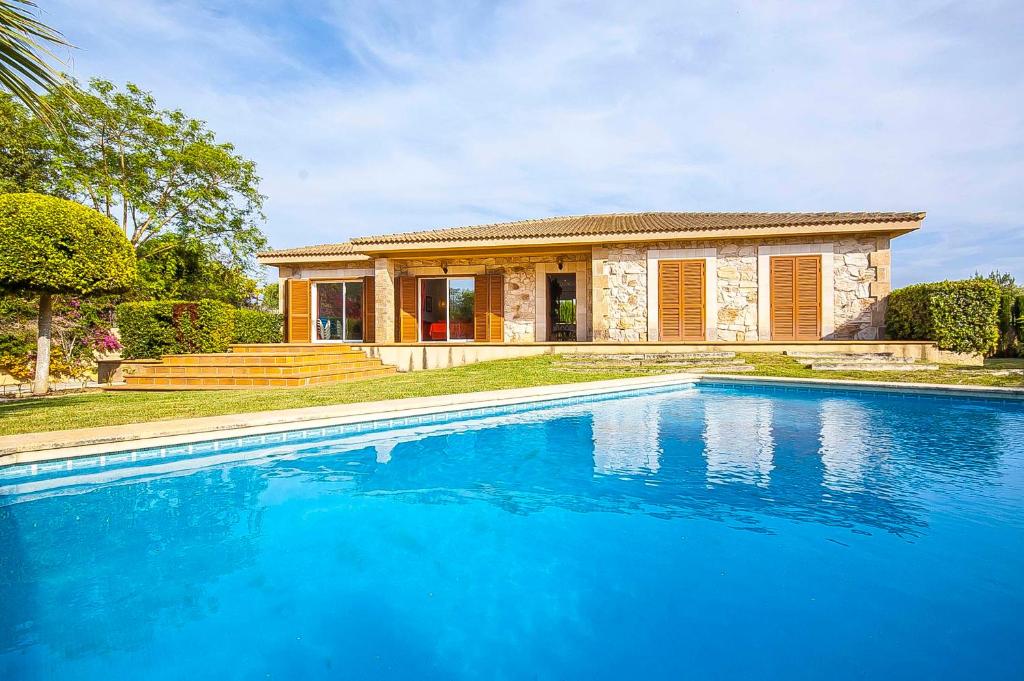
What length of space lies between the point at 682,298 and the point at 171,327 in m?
13.0

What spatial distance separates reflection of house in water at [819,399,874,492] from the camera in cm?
428

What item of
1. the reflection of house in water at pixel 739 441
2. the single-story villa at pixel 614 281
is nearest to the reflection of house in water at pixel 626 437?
the reflection of house in water at pixel 739 441

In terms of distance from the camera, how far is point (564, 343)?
1369 centimetres

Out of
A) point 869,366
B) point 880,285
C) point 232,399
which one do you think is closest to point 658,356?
point 869,366

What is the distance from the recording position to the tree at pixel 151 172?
16.9 m

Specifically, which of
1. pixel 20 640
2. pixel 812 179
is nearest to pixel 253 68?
pixel 20 640

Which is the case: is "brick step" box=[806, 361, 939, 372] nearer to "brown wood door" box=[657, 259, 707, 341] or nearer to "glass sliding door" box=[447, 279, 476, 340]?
"brown wood door" box=[657, 259, 707, 341]

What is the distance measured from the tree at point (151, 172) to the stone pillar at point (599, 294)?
14.7 meters

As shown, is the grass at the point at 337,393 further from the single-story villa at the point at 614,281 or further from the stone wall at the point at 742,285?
the single-story villa at the point at 614,281

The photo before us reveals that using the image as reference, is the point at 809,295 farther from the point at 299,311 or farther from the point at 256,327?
the point at 299,311

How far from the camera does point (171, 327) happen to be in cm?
1149

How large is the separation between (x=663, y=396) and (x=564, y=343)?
4.80 m

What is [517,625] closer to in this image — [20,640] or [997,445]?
[20,640]

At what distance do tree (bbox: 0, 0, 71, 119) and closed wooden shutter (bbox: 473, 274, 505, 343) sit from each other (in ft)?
41.2
